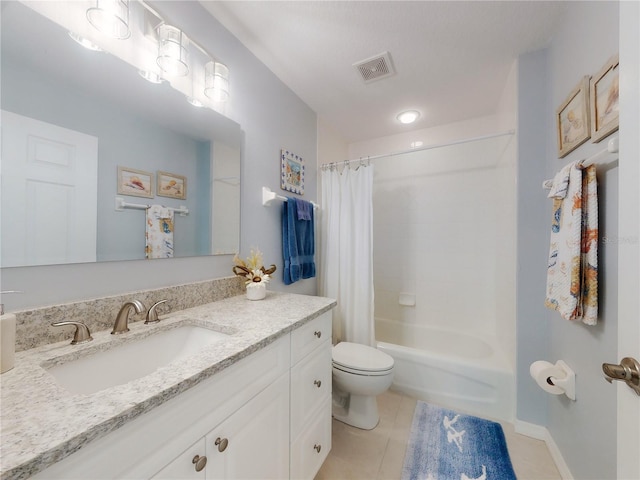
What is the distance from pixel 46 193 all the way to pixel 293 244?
124 centimetres

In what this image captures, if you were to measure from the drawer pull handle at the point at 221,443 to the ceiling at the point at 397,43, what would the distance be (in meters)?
1.81

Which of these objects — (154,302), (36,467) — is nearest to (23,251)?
(154,302)

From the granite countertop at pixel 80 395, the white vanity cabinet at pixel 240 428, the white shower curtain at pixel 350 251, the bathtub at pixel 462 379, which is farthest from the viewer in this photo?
the white shower curtain at pixel 350 251

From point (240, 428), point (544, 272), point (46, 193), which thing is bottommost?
point (240, 428)

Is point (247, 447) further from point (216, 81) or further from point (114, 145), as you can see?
point (216, 81)

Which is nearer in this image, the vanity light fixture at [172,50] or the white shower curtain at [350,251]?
the vanity light fixture at [172,50]

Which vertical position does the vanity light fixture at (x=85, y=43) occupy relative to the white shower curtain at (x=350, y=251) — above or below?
above

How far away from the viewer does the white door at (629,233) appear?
45cm

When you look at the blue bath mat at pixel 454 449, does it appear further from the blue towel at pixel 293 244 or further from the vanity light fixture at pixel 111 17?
the vanity light fixture at pixel 111 17

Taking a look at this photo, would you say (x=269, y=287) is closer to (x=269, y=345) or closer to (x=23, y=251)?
(x=269, y=345)

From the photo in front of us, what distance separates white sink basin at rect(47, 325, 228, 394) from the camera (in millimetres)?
690

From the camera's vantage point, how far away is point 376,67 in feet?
5.37

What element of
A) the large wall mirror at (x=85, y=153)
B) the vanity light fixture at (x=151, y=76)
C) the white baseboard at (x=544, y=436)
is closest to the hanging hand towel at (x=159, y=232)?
the large wall mirror at (x=85, y=153)

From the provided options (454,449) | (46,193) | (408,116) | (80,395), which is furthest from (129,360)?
(408,116)
